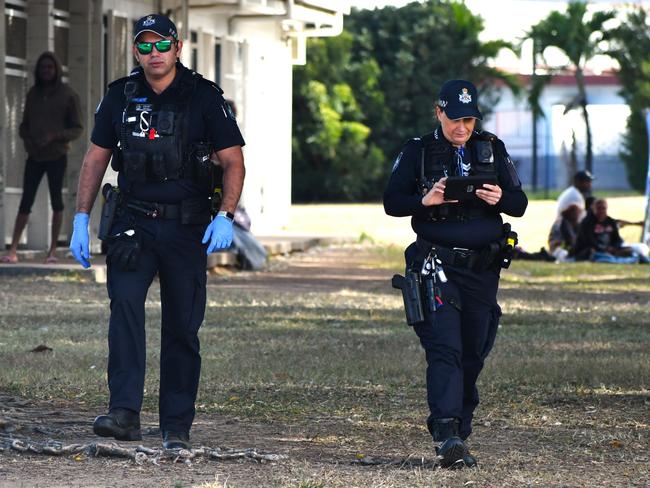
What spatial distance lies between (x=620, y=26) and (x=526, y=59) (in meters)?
8.02

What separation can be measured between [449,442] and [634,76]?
55636 mm

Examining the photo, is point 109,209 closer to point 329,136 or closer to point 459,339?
point 459,339

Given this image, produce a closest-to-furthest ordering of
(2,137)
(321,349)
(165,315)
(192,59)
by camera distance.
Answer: (165,315), (321,349), (2,137), (192,59)

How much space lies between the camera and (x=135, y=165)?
6492 millimetres

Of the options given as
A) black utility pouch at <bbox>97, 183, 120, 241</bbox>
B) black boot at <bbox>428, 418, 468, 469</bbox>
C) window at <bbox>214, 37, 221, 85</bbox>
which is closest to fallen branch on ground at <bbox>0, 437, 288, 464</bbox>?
black boot at <bbox>428, 418, 468, 469</bbox>

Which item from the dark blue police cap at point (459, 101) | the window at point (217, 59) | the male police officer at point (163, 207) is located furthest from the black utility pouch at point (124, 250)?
the window at point (217, 59)

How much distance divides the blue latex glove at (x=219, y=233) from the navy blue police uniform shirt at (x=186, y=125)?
181 millimetres

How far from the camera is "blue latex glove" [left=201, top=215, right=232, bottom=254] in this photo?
6.47 metres

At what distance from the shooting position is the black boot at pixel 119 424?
6.44m

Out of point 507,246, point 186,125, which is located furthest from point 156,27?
point 507,246

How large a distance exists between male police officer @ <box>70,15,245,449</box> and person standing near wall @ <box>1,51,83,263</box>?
9.17 metres

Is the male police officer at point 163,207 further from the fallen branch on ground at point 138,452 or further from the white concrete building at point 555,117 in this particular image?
the white concrete building at point 555,117

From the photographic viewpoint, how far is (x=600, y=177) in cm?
6975

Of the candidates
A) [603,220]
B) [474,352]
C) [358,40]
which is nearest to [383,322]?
[474,352]
